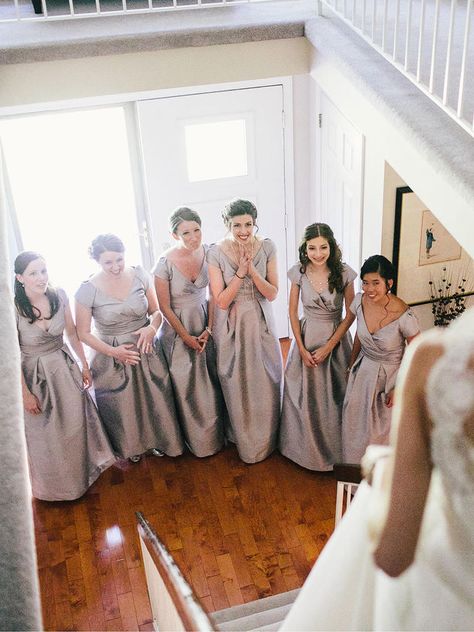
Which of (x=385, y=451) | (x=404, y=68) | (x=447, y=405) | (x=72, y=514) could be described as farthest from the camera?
(x=72, y=514)

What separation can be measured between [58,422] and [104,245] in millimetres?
1027

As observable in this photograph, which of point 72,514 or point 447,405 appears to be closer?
point 447,405

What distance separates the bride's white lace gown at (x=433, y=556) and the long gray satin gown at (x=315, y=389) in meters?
2.93

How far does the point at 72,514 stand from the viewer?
13.7 ft

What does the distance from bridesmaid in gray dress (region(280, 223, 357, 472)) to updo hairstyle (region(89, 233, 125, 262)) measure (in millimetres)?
950

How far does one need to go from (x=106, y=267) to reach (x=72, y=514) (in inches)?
56.6

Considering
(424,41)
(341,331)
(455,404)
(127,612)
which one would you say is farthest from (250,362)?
(455,404)

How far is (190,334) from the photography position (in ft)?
14.0

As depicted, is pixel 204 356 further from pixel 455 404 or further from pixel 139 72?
pixel 455 404

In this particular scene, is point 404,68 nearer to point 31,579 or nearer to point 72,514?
point 31,579

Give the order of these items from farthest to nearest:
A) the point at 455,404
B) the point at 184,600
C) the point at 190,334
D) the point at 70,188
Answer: the point at 70,188
the point at 190,334
the point at 184,600
the point at 455,404

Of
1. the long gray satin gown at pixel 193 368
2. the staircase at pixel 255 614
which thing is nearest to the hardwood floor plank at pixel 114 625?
the staircase at pixel 255 614

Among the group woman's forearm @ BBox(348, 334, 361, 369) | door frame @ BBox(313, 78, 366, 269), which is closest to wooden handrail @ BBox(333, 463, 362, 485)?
woman's forearm @ BBox(348, 334, 361, 369)

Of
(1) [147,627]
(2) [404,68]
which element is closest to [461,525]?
(2) [404,68]
